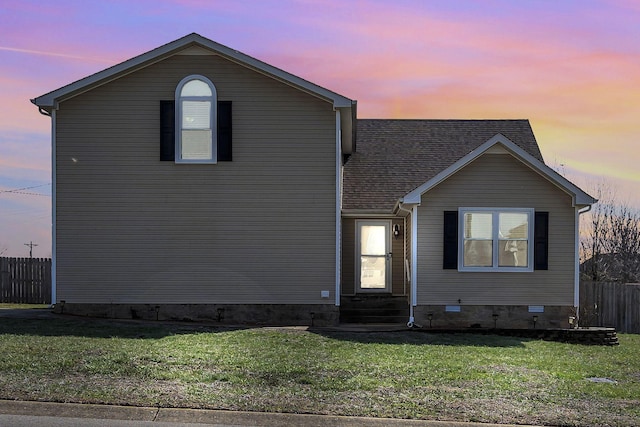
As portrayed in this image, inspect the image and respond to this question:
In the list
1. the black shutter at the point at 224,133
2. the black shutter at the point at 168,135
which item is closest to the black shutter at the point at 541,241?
the black shutter at the point at 224,133

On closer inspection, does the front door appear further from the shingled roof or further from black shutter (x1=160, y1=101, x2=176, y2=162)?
black shutter (x1=160, y1=101, x2=176, y2=162)

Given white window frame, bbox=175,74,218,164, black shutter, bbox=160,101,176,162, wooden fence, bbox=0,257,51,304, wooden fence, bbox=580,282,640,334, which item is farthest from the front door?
wooden fence, bbox=0,257,51,304

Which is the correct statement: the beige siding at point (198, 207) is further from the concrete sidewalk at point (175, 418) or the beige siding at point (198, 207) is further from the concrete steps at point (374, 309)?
the concrete sidewalk at point (175, 418)

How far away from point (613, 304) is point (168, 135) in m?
14.8

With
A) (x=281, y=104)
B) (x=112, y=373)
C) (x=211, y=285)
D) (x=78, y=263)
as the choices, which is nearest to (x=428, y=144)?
(x=281, y=104)

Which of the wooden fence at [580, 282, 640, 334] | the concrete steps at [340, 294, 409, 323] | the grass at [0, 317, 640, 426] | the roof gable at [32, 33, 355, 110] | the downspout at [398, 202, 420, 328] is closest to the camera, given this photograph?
the grass at [0, 317, 640, 426]

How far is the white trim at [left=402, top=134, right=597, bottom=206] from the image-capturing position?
17328 millimetres

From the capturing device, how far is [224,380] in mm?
9656

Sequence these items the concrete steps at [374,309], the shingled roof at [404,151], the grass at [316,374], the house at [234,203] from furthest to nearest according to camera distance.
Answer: the shingled roof at [404,151] < the concrete steps at [374,309] < the house at [234,203] < the grass at [316,374]

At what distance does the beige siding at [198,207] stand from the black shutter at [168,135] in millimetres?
283

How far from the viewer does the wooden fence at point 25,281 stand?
2502 cm

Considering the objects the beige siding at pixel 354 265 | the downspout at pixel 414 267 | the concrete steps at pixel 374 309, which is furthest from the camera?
the beige siding at pixel 354 265

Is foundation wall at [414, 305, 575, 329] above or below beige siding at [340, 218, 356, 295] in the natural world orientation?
below

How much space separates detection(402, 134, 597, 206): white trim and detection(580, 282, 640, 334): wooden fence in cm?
595
